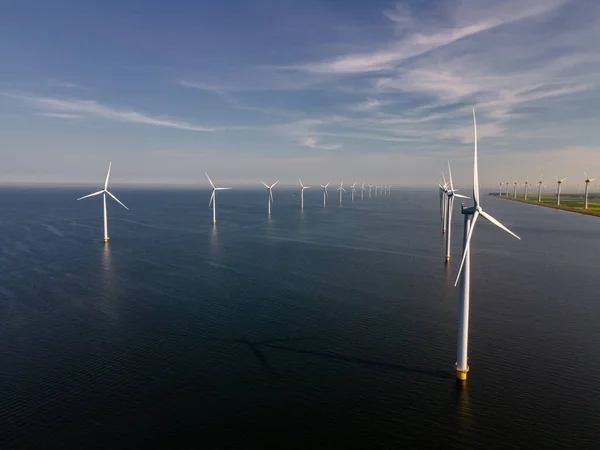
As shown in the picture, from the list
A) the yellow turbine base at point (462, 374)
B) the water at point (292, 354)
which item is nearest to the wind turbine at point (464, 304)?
the yellow turbine base at point (462, 374)

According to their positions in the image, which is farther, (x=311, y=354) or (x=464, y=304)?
(x=311, y=354)

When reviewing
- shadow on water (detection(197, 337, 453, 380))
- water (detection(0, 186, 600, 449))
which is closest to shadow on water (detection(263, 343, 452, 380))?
shadow on water (detection(197, 337, 453, 380))

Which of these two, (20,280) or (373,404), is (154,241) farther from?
(373,404)

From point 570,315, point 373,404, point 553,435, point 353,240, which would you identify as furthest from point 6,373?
point 353,240

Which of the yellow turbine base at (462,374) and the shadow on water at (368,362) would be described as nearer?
the yellow turbine base at (462,374)

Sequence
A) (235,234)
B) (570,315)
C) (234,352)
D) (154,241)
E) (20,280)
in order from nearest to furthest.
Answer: (234,352) → (570,315) → (20,280) → (154,241) → (235,234)

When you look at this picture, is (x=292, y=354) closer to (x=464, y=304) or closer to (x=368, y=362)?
(x=368, y=362)

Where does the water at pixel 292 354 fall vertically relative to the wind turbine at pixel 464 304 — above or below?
below

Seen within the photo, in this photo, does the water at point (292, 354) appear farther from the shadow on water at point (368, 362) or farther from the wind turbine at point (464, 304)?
the wind turbine at point (464, 304)

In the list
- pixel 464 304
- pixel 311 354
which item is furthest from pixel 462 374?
pixel 311 354
